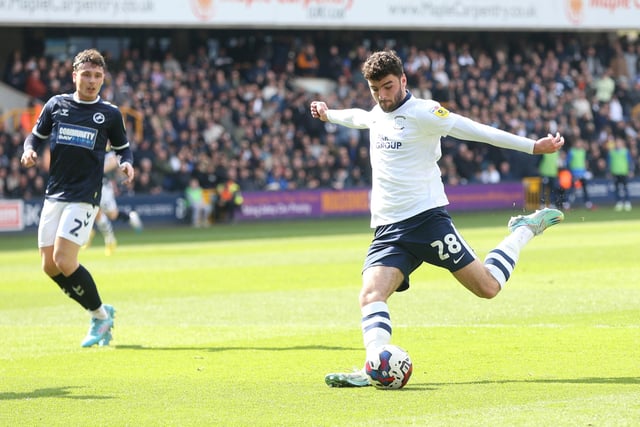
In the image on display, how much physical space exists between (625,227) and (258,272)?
1152 centimetres

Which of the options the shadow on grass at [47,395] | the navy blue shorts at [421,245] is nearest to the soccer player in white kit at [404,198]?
the navy blue shorts at [421,245]

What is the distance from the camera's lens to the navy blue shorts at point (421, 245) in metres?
8.34

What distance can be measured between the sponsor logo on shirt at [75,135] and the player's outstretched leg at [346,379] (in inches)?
146

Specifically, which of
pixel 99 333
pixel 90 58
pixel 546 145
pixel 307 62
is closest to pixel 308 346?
pixel 99 333

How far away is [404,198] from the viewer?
8.40 metres

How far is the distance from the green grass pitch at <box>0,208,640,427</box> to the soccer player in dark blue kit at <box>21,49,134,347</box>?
64 cm

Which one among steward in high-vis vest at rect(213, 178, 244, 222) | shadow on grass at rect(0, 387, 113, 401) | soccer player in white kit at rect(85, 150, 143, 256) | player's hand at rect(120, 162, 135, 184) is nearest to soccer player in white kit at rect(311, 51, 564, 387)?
shadow on grass at rect(0, 387, 113, 401)

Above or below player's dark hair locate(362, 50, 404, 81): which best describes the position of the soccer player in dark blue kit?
below

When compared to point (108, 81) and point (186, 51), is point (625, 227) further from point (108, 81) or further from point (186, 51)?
point (186, 51)

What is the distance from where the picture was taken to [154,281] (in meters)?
17.0

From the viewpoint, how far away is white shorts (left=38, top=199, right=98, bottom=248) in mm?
10461

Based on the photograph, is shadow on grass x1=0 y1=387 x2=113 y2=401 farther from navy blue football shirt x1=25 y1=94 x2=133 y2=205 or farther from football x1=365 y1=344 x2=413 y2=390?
navy blue football shirt x1=25 y1=94 x2=133 y2=205

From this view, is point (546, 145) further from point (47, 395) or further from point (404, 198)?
point (47, 395)

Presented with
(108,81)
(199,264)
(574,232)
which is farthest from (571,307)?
(108,81)
